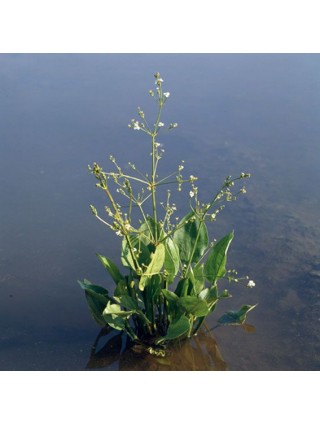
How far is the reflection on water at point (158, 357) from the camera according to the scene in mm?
2322

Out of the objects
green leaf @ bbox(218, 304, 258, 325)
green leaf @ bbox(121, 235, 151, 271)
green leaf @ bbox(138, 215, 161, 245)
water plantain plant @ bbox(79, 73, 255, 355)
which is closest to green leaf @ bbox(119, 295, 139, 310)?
water plantain plant @ bbox(79, 73, 255, 355)

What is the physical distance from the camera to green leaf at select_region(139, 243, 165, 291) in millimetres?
2098

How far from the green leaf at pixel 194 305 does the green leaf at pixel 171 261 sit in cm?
11

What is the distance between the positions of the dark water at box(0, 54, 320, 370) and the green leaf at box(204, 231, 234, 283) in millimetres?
313

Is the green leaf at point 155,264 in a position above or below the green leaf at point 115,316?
above

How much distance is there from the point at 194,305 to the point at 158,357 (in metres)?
0.31

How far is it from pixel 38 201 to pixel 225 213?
0.97 metres

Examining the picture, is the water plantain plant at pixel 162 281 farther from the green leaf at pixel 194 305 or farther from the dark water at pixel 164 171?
the dark water at pixel 164 171

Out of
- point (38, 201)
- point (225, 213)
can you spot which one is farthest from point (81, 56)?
point (225, 213)

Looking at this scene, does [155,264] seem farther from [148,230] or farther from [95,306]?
[95,306]

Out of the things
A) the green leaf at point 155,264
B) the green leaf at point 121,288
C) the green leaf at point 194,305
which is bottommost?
the green leaf at point 194,305

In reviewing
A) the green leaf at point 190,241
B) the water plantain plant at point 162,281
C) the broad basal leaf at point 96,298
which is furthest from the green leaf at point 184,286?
the broad basal leaf at point 96,298

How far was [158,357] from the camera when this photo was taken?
7.65 feet

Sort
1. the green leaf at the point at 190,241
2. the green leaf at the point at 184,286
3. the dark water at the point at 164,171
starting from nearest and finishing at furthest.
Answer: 1. the green leaf at the point at 184,286
2. the green leaf at the point at 190,241
3. the dark water at the point at 164,171
